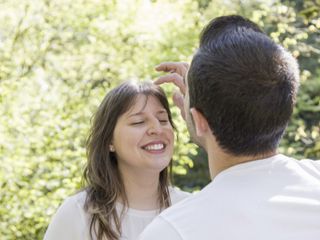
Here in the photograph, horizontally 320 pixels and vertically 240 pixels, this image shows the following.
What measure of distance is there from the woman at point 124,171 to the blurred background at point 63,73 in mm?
2604

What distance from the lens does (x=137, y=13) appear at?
6934 millimetres

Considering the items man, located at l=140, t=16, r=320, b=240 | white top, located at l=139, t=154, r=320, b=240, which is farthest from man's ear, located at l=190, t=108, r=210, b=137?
white top, located at l=139, t=154, r=320, b=240

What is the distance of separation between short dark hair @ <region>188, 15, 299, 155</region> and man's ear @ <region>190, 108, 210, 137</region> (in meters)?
0.01

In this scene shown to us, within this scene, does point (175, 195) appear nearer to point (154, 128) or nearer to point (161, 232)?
point (154, 128)

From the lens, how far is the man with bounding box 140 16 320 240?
4.84 ft

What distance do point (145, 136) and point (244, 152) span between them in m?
1.29

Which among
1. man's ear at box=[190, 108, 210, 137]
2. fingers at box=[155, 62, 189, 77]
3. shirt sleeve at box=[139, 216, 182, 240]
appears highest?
man's ear at box=[190, 108, 210, 137]

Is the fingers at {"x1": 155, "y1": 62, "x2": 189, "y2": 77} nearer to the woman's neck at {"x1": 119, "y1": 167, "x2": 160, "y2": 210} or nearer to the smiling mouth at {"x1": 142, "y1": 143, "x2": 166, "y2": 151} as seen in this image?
the smiling mouth at {"x1": 142, "y1": 143, "x2": 166, "y2": 151}

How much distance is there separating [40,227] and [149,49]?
2.24 meters

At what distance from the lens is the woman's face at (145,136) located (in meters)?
2.85

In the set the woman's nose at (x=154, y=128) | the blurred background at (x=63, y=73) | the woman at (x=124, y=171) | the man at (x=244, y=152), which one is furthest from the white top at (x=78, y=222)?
the blurred background at (x=63, y=73)

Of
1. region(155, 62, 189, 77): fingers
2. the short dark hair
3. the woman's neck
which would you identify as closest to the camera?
the short dark hair

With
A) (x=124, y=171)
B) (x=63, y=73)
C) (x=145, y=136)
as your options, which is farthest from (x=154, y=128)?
(x=63, y=73)

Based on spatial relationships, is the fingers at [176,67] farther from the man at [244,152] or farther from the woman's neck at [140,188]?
the man at [244,152]
